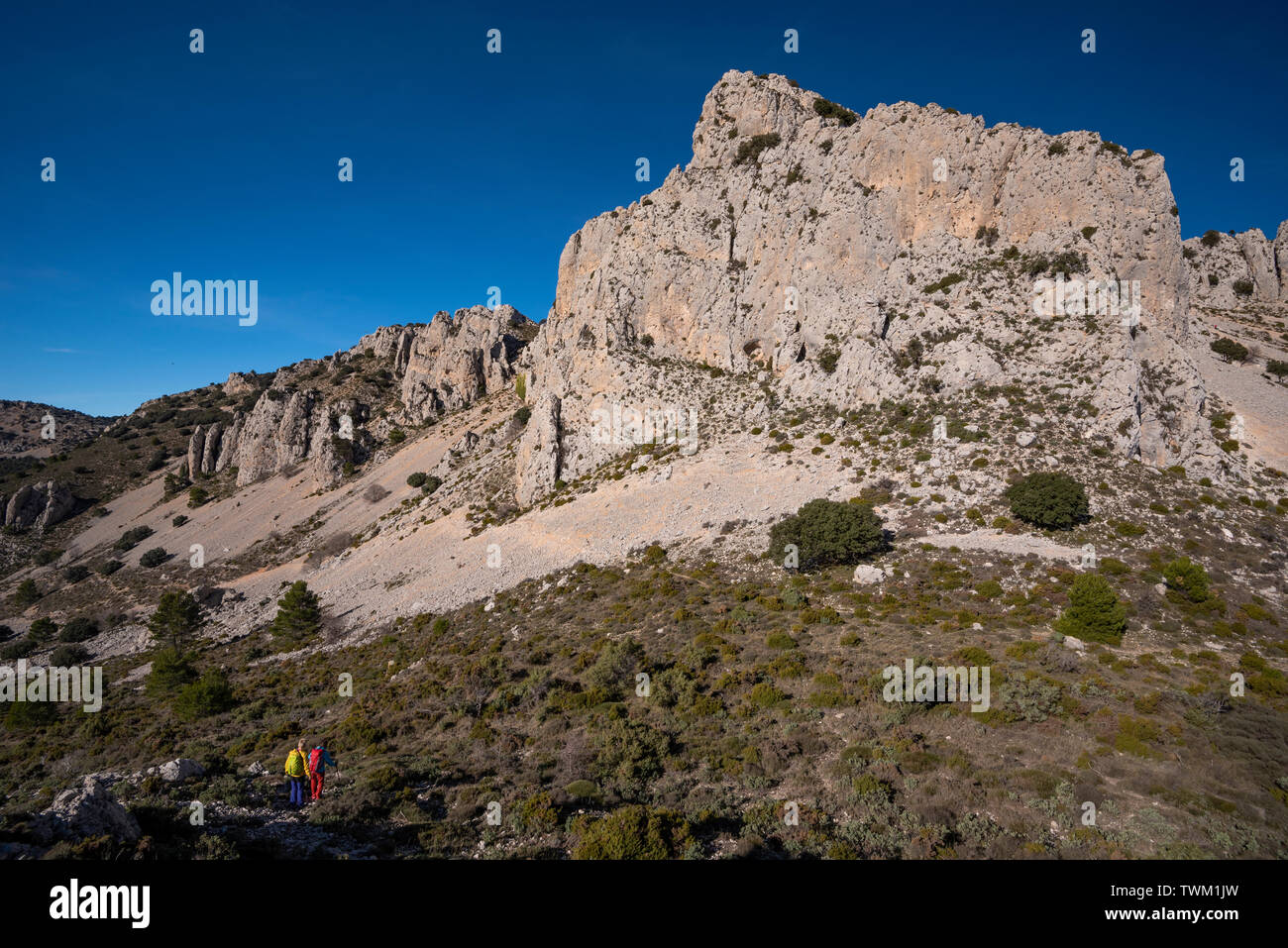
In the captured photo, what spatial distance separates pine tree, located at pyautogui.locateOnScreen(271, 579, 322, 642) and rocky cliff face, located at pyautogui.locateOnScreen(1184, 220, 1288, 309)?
11188 centimetres

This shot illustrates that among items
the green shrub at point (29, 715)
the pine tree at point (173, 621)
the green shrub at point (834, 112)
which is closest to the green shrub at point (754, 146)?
the green shrub at point (834, 112)

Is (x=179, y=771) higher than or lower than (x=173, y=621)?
lower

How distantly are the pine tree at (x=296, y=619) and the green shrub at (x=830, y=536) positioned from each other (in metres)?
32.8

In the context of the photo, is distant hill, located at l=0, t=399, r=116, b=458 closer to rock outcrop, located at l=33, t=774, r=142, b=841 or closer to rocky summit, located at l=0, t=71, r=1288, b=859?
rocky summit, located at l=0, t=71, r=1288, b=859

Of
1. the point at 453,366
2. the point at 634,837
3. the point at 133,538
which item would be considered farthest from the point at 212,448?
the point at 634,837

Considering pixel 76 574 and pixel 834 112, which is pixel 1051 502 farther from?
pixel 76 574

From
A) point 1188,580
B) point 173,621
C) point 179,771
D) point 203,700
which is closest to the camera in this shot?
point 179,771

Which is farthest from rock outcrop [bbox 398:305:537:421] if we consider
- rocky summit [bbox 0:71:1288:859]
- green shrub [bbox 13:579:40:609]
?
green shrub [bbox 13:579:40:609]

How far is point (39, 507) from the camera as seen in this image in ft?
236

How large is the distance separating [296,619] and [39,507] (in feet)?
223

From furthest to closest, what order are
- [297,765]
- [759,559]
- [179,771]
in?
[759,559] < [179,771] < [297,765]

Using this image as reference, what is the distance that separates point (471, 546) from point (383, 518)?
69.1 feet

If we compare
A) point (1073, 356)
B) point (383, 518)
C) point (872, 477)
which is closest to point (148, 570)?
point (383, 518)
